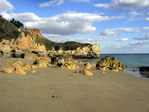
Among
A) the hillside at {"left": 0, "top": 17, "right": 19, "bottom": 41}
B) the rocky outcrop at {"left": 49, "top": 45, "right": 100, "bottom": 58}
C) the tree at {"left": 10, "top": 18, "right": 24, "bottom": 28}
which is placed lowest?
the rocky outcrop at {"left": 49, "top": 45, "right": 100, "bottom": 58}

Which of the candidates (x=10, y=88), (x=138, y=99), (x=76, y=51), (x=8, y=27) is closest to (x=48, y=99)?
(x=10, y=88)

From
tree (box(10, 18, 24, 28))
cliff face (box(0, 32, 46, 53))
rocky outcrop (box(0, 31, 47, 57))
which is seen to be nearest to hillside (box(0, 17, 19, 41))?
cliff face (box(0, 32, 46, 53))

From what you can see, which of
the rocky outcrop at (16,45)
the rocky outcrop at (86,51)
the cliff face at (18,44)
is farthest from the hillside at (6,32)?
the rocky outcrop at (86,51)

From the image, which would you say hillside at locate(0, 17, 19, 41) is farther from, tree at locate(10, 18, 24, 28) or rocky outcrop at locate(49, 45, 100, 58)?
rocky outcrop at locate(49, 45, 100, 58)

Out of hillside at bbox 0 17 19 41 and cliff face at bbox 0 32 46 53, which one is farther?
hillside at bbox 0 17 19 41

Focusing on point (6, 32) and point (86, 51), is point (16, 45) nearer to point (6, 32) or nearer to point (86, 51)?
point (6, 32)

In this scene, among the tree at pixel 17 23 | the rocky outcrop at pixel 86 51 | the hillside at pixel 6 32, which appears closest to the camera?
the hillside at pixel 6 32

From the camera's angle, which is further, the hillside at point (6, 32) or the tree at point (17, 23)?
the tree at point (17, 23)

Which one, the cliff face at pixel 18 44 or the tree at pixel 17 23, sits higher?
the tree at pixel 17 23

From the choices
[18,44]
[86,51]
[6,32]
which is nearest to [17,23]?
[6,32]

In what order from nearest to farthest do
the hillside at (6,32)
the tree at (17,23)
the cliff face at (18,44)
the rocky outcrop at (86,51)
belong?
the cliff face at (18,44)
the hillside at (6,32)
the tree at (17,23)
the rocky outcrop at (86,51)

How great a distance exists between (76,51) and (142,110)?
329 ft

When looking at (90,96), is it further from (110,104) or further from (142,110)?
(142,110)

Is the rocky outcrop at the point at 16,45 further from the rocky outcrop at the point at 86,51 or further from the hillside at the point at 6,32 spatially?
the rocky outcrop at the point at 86,51
